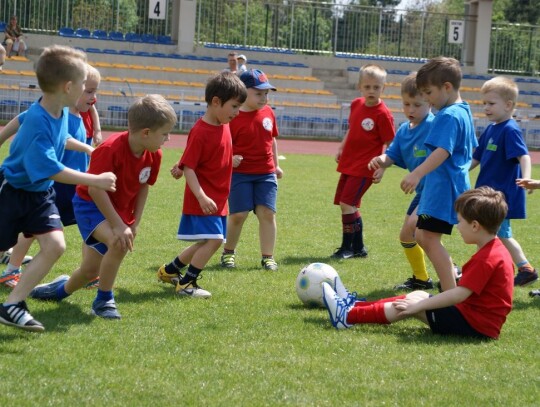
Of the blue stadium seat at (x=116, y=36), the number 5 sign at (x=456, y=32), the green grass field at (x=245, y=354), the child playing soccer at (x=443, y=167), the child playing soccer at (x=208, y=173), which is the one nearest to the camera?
the green grass field at (x=245, y=354)

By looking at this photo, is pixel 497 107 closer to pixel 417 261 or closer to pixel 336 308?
pixel 417 261

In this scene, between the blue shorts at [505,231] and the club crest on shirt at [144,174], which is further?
the blue shorts at [505,231]

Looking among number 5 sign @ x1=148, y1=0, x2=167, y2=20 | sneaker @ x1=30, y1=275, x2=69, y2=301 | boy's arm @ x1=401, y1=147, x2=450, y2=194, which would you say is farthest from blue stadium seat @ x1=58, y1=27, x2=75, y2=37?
boy's arm @ x1=401, y1=147, x2=450, y2=194

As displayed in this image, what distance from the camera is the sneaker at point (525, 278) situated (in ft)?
23.1

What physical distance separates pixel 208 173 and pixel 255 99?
4.64ft

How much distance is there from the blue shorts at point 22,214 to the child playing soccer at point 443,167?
2517 mm

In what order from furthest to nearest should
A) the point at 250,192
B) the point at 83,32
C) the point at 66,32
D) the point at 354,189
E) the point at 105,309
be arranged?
1. the point at 83,32
2. the point at 66,32
3. the point at 354,189
4. the point at 250,192
5. the point at 105,309

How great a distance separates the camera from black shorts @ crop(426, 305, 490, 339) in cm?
520

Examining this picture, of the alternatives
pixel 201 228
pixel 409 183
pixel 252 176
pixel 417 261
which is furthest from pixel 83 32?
pixel 409 183

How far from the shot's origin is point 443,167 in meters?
5.98

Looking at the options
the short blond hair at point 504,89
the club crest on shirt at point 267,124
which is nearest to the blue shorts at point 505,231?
the short blond hair at point 504,89

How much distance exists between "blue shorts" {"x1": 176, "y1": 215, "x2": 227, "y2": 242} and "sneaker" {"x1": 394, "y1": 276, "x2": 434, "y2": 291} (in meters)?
1.56

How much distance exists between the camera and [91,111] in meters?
7.43

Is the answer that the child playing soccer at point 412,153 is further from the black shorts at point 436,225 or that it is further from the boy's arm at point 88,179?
the boy's arm at point 88,179
